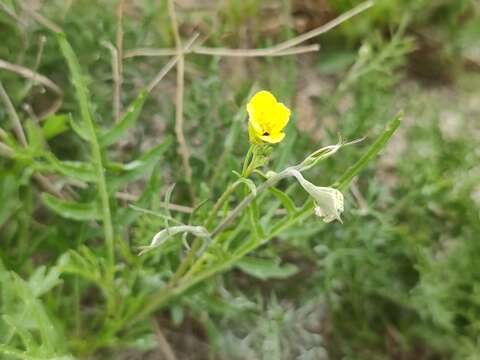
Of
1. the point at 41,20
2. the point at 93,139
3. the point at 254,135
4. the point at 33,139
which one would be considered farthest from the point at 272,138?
the point at 41,20

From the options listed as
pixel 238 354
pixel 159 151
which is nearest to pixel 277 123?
pixel 159 151

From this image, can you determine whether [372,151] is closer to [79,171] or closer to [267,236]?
[267,236]

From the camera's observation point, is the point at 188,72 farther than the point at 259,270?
Yes

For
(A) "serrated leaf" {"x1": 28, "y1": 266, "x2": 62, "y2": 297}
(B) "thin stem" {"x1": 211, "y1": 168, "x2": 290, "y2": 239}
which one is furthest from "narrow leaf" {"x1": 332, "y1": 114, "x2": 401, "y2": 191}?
(A) "serrated leaf" {"x1": 28, "y1": 266, "x2": 62, "y2": 297}

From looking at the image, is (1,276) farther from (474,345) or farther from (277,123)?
(474,345)

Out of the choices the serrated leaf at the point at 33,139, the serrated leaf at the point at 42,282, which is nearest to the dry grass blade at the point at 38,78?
the serrated leaf at the point at 33,139

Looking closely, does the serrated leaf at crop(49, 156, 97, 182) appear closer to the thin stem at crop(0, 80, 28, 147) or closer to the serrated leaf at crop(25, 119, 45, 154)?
the serrated leaf at crop(25, 119, 45, 154)
